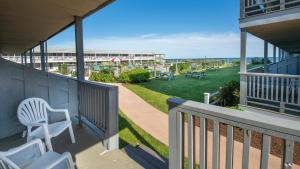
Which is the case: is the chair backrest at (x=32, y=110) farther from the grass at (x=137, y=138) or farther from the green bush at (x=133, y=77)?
the green bush at (x=133, y=77)

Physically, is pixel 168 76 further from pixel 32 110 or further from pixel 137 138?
pixel 32 110

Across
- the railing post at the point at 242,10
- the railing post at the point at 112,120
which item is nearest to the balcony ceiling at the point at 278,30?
the railing post at the point at 242,10

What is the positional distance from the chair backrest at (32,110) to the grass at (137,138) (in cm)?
152

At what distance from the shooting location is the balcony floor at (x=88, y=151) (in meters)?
3.02

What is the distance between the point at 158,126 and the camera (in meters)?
5.60

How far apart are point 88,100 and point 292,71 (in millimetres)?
11564

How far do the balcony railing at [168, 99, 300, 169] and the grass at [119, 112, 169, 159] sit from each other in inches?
74.4

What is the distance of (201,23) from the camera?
3469 centimetres

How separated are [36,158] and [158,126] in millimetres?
3584

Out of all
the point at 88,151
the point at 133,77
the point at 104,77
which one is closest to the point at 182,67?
the point at 133,77

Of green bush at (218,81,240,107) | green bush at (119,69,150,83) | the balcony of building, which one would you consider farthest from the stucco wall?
green bush at (119,69,150,83)

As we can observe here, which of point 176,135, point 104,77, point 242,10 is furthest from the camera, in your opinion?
point 104,77

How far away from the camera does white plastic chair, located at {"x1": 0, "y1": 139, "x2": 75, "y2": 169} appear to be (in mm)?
2039

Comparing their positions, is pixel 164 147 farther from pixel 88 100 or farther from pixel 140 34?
pixel 140 34
